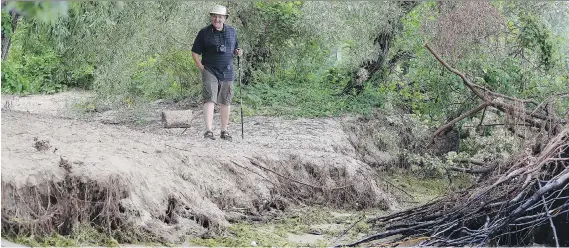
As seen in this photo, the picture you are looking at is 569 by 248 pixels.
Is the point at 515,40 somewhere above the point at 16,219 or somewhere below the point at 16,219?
above

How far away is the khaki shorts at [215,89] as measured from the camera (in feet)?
36.0

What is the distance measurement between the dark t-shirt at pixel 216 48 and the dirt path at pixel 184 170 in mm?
800

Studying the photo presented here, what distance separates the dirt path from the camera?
7.32m

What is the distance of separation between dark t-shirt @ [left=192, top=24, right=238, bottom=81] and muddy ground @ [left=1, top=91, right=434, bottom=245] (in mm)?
797

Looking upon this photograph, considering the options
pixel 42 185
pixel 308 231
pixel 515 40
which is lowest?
pixel 308 231

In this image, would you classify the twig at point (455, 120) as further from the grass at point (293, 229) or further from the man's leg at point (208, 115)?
the man's leg at point (208, 115)

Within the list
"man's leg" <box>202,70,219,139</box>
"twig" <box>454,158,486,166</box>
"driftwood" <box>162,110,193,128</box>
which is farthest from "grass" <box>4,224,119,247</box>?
"driftwood" <box>162,110,193,128</box>

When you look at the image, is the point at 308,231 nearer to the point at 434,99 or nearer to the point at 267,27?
the point at 434,99

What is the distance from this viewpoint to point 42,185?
693 cm

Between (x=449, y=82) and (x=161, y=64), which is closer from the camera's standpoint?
(x=449, y=82)

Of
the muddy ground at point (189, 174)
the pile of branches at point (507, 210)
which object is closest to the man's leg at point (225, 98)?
the muddy ground at point (189, 174)

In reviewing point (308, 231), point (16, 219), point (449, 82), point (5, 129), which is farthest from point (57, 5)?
point (449, 82)

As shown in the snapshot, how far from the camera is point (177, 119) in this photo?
12.4 meters

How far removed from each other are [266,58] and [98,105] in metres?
2.75
